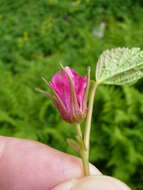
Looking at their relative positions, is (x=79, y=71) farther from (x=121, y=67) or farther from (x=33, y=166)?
(x=121, y=67)

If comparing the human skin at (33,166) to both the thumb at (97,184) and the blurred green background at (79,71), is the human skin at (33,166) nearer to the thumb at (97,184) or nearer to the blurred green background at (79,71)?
the thumb at (97,184)

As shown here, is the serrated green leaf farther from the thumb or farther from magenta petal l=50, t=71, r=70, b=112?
the thumb

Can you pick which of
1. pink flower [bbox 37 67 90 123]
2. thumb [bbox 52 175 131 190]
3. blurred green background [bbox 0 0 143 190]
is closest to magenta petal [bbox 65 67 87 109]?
pink flower [bbox 37 67 90 123]

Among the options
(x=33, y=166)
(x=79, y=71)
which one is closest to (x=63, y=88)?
(x=33, y=166)

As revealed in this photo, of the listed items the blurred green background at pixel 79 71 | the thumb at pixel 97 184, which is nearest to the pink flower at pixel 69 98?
the thumb at pixel 97 184

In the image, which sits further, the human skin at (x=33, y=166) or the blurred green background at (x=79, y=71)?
the blurred green background at (x=79, y=71)

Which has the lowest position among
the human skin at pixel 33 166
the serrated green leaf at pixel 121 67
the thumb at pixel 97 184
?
the human skin at pixel 33 166
